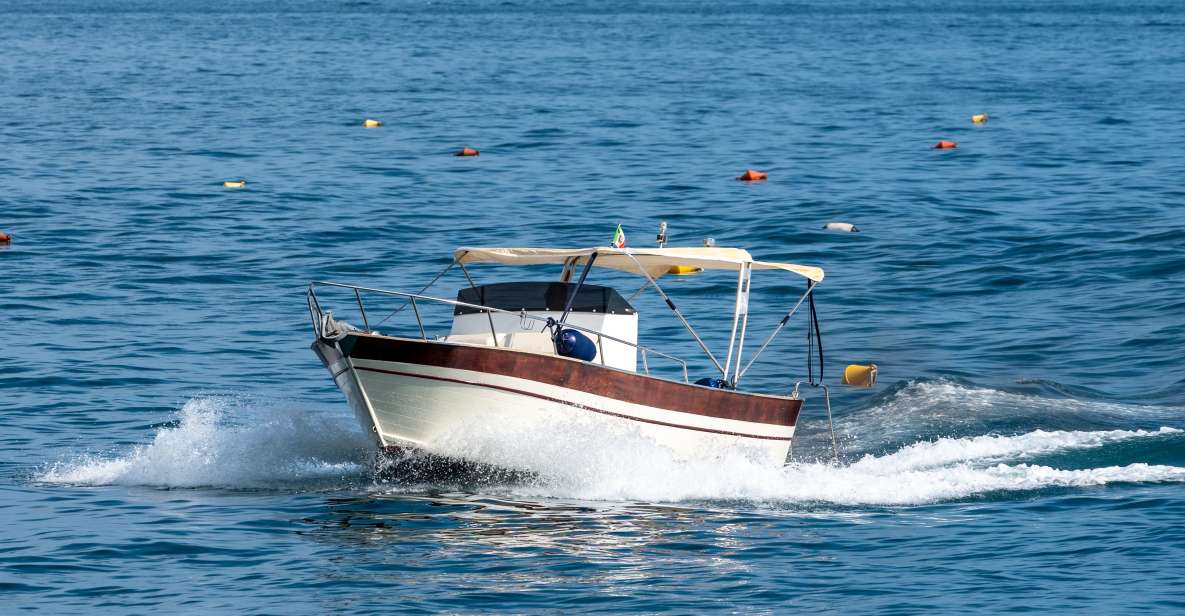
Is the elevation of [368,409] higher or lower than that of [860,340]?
higher

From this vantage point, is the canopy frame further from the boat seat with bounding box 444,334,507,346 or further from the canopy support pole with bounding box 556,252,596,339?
the boat seat with bounding box 444,334,507,346

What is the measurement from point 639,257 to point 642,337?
6782 mm

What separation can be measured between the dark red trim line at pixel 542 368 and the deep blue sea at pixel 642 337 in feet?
2.01

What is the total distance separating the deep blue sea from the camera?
15086 mm

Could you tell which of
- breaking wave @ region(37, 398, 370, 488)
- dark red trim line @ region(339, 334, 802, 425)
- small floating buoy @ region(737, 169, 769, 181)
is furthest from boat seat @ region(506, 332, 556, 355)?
small floating buoy @ region(737, 169, 769, 181)

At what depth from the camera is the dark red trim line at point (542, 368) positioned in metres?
17.1

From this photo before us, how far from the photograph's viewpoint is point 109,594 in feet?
47.1

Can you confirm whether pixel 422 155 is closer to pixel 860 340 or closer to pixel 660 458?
pixel 860 340

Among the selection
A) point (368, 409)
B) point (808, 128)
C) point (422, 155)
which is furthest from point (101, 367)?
point (808, 128)

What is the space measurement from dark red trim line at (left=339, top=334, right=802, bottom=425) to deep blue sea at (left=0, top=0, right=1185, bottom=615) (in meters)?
0.61

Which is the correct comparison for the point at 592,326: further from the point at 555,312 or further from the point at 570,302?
the point at 570,302

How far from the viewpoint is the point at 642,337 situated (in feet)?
86.7

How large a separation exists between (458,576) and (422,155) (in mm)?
37044

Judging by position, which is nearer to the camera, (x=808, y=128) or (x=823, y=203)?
(x=823, y=203)
